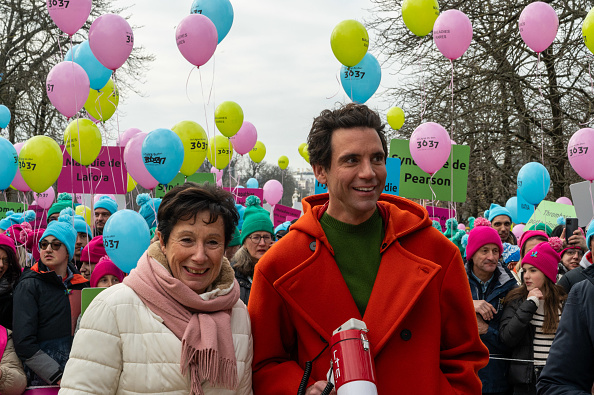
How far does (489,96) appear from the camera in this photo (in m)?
13.7

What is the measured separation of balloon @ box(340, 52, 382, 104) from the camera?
8.28 m

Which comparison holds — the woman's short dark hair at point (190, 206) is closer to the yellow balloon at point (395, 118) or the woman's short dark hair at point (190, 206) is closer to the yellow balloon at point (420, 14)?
the yellow balloon at point (420, 14)

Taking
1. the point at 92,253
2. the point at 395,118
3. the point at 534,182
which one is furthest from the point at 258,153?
the point at 92,253

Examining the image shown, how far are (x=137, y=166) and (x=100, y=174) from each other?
130 centimetres

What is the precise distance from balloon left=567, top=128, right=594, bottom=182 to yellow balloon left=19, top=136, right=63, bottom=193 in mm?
5671

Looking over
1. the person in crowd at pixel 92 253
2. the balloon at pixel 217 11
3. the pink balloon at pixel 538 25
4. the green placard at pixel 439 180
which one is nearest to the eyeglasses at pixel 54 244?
the person in crowd at pixel 92 253

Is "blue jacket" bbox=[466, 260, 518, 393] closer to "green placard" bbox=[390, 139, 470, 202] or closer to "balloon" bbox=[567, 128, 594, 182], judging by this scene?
"green placard" bbox=[390, 139, 470, 202]

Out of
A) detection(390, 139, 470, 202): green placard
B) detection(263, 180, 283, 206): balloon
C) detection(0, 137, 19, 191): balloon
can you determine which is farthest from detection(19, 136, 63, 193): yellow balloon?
detection(263, 180, 283, 206): balloon

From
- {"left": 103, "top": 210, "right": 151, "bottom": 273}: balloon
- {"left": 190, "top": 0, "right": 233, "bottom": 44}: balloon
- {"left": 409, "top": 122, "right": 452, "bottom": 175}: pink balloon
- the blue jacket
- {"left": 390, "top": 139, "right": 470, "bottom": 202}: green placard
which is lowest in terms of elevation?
the blue jacket

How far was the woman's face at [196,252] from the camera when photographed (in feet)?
7.75

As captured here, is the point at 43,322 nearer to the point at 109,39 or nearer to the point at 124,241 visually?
the point at 124,241

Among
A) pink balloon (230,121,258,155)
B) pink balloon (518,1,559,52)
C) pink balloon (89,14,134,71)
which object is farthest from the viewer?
pink balloon (230,121,258,155)

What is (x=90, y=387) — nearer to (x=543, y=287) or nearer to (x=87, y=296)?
(x=87, y=296)

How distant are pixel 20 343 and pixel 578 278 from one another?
4.01m
